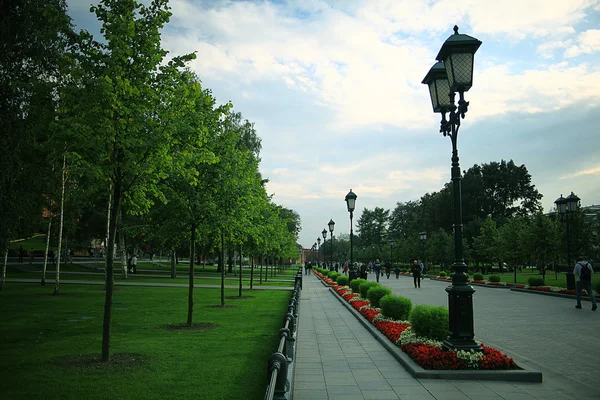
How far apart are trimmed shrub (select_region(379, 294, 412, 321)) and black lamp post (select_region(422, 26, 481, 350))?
3694 mm

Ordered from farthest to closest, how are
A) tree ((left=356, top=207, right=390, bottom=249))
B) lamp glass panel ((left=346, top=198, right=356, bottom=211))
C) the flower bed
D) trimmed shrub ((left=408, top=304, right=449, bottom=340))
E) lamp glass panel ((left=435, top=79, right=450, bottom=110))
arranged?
1. tree ((left=356, top=207, right=390, bottom=249))
2. lamp glass panel ((left=346, top=198, right=356, bottom=211))
3. lamp glass panel ((left=435, top=79, right=450, bottom=110))
4. trimmed shrub ((left=408, top=304, right=449, bottom=340))
5. the flower bed

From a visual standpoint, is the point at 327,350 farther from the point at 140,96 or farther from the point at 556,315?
the point at 556,315

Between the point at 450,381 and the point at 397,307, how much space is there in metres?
4.99

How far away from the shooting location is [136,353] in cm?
871

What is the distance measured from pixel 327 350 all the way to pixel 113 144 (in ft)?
20.0

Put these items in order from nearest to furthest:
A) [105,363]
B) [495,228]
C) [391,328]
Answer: [105,363], [391,328], [495,228]

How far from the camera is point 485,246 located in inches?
1860

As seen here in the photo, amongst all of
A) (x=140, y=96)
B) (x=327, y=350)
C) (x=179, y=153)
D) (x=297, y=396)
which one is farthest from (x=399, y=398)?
(x=140, y=96)

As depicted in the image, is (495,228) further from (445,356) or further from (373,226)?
(373,226)

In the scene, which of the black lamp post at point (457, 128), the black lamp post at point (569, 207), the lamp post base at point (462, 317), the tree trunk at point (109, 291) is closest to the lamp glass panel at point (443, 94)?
the black lamp post at point (457, 128)

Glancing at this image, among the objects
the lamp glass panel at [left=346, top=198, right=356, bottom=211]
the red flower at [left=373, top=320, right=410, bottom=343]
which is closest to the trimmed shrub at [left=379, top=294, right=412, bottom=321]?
the red flower at [left=373, top=320, right=410, bottom=343]

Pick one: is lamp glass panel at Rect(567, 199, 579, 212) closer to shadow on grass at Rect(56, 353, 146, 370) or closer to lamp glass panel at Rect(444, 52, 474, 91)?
lamp glass panel at Rect(444, 52, 474, 91)

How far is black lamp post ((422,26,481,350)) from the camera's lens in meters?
7.79

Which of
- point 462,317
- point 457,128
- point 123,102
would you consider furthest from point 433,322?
point 123,102
